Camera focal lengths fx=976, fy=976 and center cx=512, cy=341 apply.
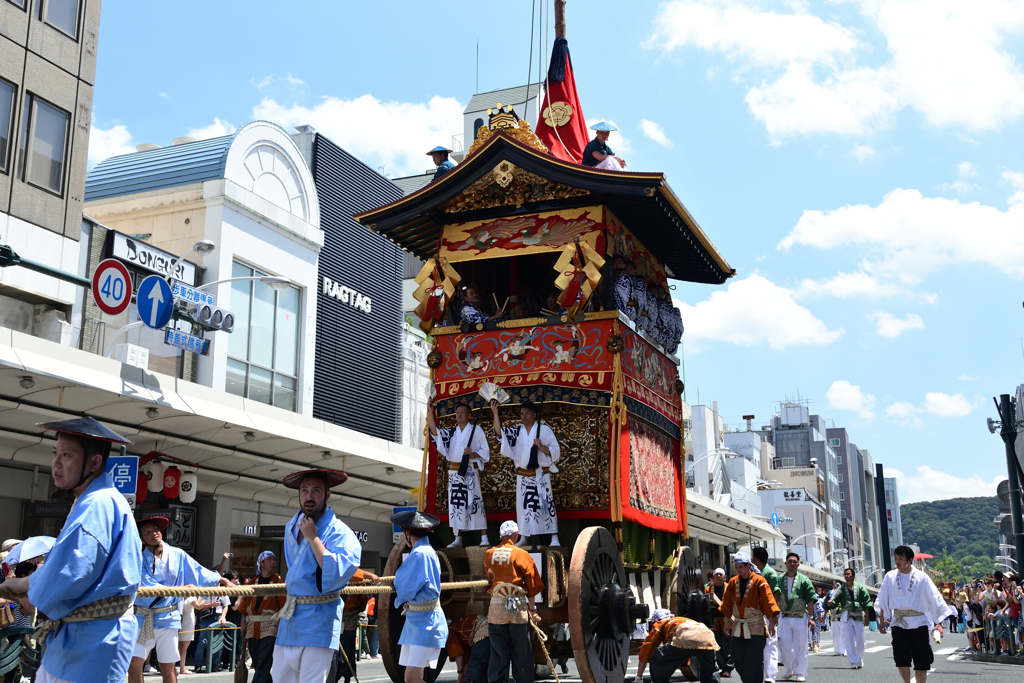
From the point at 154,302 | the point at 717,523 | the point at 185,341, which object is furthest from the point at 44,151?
the point at 717,523

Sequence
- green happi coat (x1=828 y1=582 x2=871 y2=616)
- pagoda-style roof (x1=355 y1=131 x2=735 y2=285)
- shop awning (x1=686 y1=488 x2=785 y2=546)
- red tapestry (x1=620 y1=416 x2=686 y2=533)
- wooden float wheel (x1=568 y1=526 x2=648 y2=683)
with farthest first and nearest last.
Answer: shop awning (x1=686 y1=488 x2=785 y2=546)
green happi coat (x1=828 y1=582 x2=871 y2=616)
pagoda-style roof (x1=355 y1=131 x2=735 y2=285)
red tapestry (x1=620 y1=416 x2=686 y2=533)
wooden float wheel (x1=568 y1=526 x2=648 y2=683)

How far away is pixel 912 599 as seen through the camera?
33.4 feet

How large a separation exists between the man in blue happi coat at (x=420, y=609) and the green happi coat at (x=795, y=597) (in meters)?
7.27

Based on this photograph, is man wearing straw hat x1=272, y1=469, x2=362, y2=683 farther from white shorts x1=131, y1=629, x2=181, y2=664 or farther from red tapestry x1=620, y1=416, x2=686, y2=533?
red tapestry x1=620, y1=416, x2=686, y2=533

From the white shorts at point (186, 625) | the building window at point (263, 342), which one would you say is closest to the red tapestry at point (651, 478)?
the white shorts at point (186, 625)

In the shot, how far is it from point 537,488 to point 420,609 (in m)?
2.23

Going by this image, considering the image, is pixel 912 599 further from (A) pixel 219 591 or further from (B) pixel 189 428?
(B) pixel 189 428

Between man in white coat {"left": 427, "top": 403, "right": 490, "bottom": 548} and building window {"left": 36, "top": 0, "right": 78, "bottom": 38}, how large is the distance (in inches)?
612

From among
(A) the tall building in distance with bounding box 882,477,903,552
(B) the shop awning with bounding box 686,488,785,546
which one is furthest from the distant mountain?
(B) the shop awning with bounding box 686,488,785,546

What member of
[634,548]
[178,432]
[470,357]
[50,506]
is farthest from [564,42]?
[50,506]

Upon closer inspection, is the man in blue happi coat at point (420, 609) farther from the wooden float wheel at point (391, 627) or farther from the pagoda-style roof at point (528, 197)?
the pagoda-style roof at point (528, 197)

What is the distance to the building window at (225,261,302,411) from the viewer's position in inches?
1016

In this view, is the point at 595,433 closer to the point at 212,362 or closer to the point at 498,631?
the point at 498,631

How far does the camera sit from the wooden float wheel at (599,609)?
8648mm
